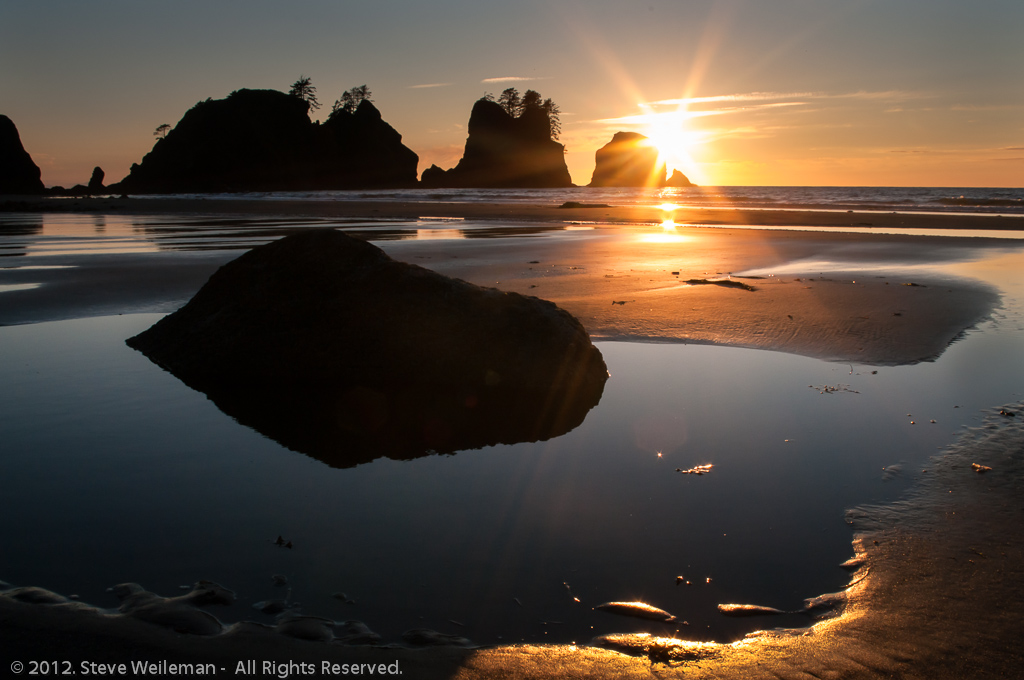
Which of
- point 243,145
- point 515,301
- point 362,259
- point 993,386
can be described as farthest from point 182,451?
point 243,145

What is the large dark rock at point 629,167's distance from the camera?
143 meters

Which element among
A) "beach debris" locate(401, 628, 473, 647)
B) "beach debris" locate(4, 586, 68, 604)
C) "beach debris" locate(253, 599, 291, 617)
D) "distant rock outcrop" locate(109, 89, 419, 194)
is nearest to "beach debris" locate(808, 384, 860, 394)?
"beach debris" locate(401, 628, 473, 647)

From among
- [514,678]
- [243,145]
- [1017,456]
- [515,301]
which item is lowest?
[514,678]

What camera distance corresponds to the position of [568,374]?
3.84 metres

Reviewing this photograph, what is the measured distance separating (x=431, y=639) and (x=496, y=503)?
77 centimetres

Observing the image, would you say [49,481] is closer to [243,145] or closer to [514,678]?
[514,678]

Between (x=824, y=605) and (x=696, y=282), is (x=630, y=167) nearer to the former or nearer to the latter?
(x=696, y=282)

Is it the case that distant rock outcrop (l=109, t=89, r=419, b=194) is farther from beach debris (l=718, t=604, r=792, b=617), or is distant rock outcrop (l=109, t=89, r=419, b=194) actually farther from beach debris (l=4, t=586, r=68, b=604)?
beach debris (l=718, t=604, r=792, b=617)

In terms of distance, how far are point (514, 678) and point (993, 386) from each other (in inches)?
142

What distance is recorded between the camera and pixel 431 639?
5.52 ft

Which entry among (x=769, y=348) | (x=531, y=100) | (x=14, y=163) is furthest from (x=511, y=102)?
(x=769, y=348)

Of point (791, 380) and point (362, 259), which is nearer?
point (791, 380)

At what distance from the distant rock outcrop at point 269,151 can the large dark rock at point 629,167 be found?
48084mm

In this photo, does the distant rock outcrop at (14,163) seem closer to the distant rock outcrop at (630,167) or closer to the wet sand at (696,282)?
the wet sand at (696,282)
